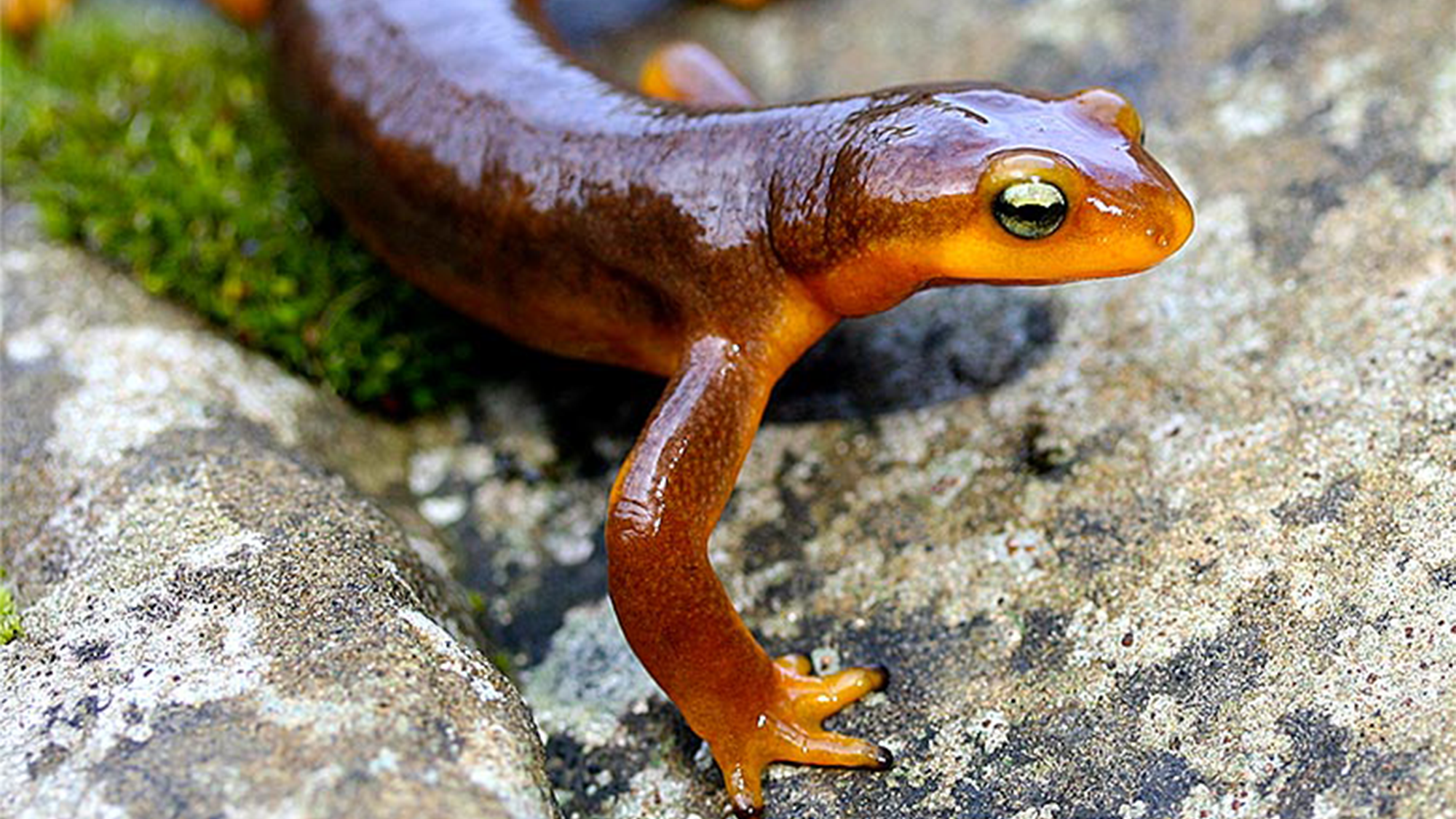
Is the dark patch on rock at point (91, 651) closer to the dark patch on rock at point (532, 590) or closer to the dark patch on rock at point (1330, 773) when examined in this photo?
the dark patch on rock at point (532, 590)

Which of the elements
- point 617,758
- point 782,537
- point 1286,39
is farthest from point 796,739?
point 1286,39

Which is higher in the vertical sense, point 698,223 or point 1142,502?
point 698,223

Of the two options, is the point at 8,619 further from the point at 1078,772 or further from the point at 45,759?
the point at 1078,772

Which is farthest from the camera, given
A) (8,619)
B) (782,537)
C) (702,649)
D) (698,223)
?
(782,537)

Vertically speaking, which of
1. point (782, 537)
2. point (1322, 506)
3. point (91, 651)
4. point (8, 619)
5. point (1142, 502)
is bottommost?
point (782, 537)

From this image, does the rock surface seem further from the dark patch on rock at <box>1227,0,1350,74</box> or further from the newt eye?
the newt eye

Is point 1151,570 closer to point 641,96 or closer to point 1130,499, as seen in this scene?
point 1130,499

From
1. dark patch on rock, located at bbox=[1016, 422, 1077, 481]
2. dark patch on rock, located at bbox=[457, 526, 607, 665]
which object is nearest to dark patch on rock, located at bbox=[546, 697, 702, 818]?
dark patch on rock, located at bbox=[457, 526, 607, 665]
